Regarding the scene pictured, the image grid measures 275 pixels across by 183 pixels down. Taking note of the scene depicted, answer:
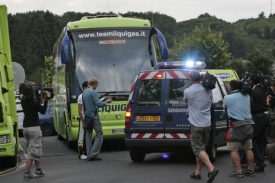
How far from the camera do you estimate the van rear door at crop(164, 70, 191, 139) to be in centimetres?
1388

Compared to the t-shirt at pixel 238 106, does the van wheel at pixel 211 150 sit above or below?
below

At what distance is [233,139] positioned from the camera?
12.0m

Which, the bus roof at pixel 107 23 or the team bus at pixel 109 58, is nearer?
the team bus at pixel 109 58

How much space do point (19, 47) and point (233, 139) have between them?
365ft

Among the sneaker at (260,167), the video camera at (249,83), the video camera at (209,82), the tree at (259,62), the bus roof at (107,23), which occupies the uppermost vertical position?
the bus roof at (107,23)

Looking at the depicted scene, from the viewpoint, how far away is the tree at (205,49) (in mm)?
68969

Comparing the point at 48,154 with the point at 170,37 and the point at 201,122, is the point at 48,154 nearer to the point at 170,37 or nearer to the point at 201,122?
the point at 201,122

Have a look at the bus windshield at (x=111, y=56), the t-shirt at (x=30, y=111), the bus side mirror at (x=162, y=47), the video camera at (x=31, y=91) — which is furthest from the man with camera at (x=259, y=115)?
the bus windshield at (x=111, y=56)

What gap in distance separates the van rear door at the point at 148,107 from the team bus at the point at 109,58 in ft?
11.9

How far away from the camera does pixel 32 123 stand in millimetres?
12617

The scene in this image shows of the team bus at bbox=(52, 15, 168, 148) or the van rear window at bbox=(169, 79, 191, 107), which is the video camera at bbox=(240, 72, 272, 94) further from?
the team bus at bbox=(52, 15, 168, 148)

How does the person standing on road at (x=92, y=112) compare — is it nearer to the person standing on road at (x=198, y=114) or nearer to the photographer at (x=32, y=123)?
the photographer at (x=32, y=123)

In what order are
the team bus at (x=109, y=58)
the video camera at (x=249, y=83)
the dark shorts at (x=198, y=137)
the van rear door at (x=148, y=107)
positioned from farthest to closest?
the team bus at (x=109, y=58), the van rear door at (x=148, y=107), the video camera at (x=249, y=83), the dark shorts at (x=198, y=137)

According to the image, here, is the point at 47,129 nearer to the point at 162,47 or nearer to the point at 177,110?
the point at 162,47
